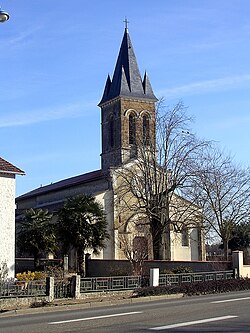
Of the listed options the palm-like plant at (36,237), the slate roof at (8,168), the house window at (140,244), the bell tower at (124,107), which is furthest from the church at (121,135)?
the slate roof at (8,168)

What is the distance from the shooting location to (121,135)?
5969 centimetres

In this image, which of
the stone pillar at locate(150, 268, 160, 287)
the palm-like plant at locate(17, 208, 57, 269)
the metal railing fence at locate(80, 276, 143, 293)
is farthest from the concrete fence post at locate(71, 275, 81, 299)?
the palm-like plant at locate(17, 208, 57, 269)

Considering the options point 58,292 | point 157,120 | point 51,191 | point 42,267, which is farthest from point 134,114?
point 58,292

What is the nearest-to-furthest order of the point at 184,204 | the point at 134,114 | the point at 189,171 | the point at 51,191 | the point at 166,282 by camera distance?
the point at 166,282
the point at 189,171
the point at 184,204
the point at 134,114
the point at 51,191

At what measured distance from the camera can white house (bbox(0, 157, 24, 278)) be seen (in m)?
30.6

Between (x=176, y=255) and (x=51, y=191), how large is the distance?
18827mm

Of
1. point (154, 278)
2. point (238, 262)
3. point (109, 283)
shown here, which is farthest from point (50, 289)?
point (238, 262)

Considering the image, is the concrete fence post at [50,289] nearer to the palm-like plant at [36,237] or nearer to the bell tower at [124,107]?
the palm-like plant at [36,237]

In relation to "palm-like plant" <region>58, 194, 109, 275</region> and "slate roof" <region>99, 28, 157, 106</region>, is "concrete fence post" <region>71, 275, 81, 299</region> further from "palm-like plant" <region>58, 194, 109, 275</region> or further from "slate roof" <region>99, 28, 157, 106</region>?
"slate roof" <region>99, 28, 157, 106</region>

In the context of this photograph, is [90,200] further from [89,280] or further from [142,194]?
[89,280]

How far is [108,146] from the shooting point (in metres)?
62.0

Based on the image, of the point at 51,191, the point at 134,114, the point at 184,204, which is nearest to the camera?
the point at 184,204

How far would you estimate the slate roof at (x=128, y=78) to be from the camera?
62000mm

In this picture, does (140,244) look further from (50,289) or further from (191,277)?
(50,289)
